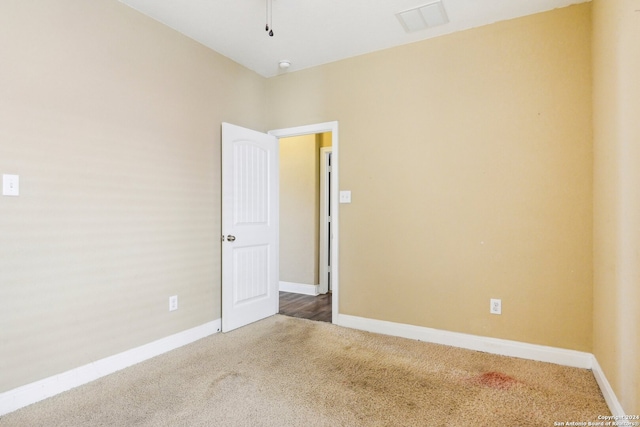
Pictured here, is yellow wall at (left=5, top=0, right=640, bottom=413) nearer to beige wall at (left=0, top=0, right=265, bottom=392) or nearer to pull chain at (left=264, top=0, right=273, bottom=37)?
beige wall at (left=0, top=0, right=265, bottom=392)

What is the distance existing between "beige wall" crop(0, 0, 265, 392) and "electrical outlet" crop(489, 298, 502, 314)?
2.52 metres

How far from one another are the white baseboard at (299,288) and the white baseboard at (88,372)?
1934 millimetres

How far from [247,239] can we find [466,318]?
2.22m

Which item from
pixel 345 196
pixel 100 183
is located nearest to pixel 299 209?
pixel 345 196

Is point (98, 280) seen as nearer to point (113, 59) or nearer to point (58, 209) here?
point (58, 209)

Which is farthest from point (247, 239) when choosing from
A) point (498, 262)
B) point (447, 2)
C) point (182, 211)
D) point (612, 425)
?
point (612, 425)

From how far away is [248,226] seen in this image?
3.38 meters

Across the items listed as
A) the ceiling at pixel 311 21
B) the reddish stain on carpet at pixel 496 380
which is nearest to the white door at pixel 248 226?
the ceiling at pixel 311 21

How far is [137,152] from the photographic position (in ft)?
8.21

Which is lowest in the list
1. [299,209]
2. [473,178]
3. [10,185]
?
[299,209]

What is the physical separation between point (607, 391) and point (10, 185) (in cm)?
373

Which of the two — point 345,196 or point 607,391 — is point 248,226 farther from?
point 607,391

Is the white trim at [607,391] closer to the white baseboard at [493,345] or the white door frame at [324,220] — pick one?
the white baseboard at [493,345]

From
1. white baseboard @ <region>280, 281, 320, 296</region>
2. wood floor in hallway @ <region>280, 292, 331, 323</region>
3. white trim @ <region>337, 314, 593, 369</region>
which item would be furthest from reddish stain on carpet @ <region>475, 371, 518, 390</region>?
white baseboard @ <region>280, 281, 320, 296</region>
